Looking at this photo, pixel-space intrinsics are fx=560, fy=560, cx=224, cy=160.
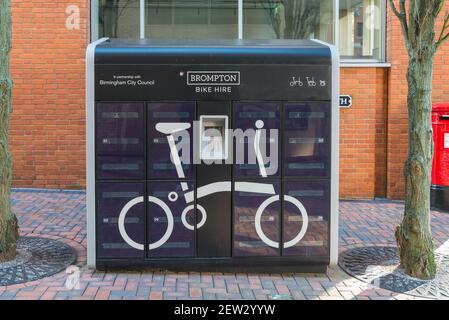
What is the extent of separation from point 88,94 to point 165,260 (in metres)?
1.76

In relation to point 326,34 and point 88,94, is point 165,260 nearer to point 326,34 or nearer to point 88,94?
point 88,94

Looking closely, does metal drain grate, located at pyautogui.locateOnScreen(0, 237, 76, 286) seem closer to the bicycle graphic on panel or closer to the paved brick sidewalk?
the paved brick sidewalk

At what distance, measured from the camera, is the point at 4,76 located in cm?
584

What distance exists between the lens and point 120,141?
17.6 ft

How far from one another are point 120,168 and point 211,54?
1399 millimetres

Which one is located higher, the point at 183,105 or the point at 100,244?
the point at 183,105

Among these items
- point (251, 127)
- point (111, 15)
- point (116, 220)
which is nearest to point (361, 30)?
point (111, 15)

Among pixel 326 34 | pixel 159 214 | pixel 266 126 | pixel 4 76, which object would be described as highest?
pixel 326 34

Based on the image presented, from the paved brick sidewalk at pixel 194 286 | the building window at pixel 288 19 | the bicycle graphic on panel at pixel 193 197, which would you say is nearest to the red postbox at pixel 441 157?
the paved brick sidewalk at pixel 194 286

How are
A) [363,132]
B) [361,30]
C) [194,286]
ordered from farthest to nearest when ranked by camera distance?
[361,30] < [363,132] < [194,286]

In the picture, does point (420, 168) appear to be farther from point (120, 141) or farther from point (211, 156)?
point (120, 141)

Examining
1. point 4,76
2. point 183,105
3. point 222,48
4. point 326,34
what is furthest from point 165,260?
point 326,34

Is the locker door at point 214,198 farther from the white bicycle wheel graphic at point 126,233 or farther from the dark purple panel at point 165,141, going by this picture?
the white bicycle wheel graphic at point 126,233

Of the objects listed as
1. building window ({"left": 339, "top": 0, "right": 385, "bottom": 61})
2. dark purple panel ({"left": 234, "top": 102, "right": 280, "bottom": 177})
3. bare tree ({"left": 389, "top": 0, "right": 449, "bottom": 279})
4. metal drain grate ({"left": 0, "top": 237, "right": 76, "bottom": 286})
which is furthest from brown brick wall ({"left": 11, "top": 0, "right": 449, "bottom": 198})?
dark purple panel ({"left": 234, "top": 102, "right": 280, "bottom": 177})
